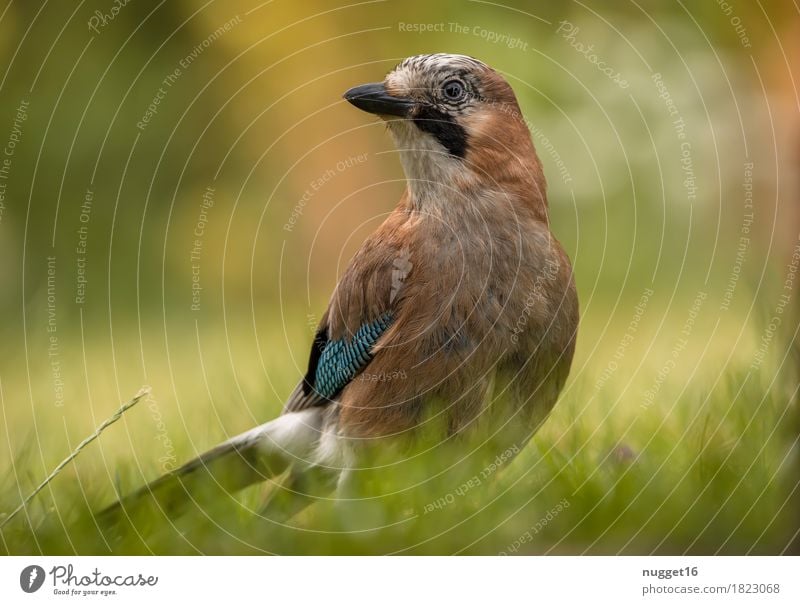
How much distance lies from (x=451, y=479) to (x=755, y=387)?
1.35m

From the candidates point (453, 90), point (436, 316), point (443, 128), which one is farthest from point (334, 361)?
point (453, 90)

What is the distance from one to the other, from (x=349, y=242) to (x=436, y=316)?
1.58 metres

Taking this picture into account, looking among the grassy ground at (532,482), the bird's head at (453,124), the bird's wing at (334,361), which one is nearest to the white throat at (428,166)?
the bird's head at (453,124)

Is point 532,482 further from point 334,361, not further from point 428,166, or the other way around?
point 428,166

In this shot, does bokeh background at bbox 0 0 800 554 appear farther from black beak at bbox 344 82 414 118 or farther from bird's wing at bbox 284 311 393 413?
black beak at bbox 344 82 414 118

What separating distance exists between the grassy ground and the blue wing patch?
1.54ft

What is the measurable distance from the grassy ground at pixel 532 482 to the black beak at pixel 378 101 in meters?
1.30

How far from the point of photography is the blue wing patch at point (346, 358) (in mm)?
4043

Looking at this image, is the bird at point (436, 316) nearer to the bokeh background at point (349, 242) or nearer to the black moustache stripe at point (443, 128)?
the black moustache stripe at point (443, 128)

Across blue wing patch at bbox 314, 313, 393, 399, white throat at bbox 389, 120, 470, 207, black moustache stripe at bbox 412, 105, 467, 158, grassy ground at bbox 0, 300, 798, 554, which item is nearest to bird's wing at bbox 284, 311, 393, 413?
blue wing patch at bbox 314, 313, 393, 399

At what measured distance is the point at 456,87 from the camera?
160 inches
